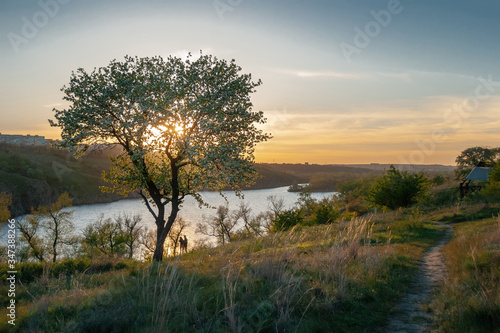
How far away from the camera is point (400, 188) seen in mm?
37125

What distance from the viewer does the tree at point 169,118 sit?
15148 mm

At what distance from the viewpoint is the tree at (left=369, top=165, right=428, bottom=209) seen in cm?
3716

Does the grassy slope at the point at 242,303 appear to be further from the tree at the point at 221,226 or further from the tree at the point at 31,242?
the tree at the point at 221,226

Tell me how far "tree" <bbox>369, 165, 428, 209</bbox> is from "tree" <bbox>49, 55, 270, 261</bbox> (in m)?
25.9

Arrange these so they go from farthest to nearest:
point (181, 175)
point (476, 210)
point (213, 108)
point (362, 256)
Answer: point (476, 210) → point (181, 175) → point (213, 108) → point (362, 256)

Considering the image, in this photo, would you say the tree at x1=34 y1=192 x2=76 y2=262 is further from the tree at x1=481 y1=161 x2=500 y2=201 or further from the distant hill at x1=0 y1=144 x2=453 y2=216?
the tree at x1=481 y1=161 x2=500 y2=201

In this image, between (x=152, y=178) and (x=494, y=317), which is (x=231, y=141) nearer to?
(x=152, y=178)

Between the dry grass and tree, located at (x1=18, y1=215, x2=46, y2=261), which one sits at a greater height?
the dry grass

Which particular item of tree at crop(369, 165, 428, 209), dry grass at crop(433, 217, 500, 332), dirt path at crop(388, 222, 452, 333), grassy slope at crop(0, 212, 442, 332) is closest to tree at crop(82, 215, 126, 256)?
tree at crop(369, 165, 428, 209)

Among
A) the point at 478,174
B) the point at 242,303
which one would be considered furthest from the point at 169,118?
the point at 478,174

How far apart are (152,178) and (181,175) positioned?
1.72m

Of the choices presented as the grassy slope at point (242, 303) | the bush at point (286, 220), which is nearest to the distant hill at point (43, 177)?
the bush at point (286, 220)

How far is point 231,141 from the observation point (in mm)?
16500

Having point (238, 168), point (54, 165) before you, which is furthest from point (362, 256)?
point (54, 165)
